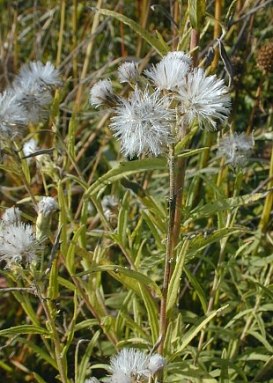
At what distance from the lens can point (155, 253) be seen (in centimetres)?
147

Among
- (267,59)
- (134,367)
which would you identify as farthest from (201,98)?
(267,59)

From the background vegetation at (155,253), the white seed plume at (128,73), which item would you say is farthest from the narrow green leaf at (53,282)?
the white seed plume at (128,73)

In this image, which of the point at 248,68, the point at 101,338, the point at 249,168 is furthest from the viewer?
the point at 248,68

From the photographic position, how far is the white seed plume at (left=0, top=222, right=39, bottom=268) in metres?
1.03

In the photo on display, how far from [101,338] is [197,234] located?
60cm

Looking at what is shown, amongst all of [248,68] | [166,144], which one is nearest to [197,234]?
[166,144]

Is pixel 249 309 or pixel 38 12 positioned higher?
pixel 38 12

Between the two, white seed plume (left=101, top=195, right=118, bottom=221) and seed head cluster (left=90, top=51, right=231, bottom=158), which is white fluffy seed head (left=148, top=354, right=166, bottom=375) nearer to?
seed head cluster (left=90, top=51, right=231, bottom=158)

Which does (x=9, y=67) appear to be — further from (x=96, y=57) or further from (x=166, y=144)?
(x=166, y=144)

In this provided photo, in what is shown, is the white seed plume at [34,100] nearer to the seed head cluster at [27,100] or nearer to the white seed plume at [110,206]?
the seed head cluster at [27,100]

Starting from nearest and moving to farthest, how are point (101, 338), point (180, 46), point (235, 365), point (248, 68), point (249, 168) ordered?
point (180, 46) → point (235, 365) → point (101, 338) → point (249, 168) → point (248, 68)

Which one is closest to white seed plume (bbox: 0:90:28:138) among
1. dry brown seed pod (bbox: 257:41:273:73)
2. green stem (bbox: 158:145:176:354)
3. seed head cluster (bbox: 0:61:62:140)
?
seed head cluster (bbox: 0:61:62:140)

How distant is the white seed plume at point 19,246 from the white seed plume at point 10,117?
0.20 m

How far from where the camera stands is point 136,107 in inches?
37.9
